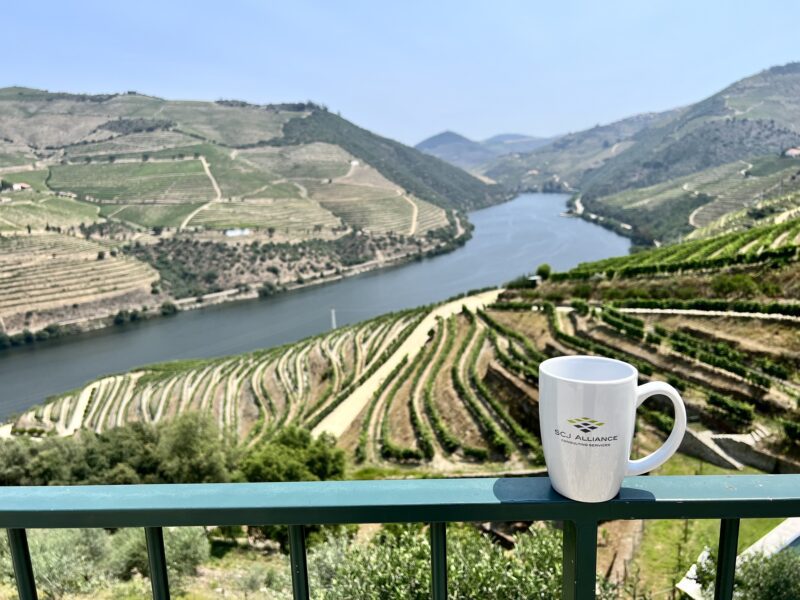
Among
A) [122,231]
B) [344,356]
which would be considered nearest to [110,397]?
[344,356]

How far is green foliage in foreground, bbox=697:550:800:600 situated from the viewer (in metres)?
1.22

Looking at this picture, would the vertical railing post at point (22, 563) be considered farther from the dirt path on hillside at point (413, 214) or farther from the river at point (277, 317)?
the dirt path on hillside at point (413, 214)

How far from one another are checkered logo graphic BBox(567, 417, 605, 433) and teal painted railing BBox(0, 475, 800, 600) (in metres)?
0.15

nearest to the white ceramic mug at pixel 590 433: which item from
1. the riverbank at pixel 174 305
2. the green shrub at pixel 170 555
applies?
the green shrub at pixel 170 555

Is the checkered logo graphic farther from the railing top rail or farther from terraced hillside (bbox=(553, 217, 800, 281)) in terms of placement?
terraced hillside (bbox=(553, 217, 800, 281))

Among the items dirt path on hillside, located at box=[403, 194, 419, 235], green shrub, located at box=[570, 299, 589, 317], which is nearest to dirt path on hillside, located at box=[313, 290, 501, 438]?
green shrub, located at box=[570, 299, 589, 317]

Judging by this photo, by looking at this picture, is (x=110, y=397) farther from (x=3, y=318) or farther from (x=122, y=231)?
(x=122, y=231)

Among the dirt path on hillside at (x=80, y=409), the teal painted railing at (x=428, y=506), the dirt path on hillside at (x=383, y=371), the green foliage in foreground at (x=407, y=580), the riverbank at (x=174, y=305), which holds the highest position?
the teal painted railing at (x=428, y=506)

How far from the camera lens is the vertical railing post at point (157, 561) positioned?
3.71ft

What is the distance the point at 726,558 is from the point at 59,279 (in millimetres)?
61199

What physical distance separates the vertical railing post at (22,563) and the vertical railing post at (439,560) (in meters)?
0.91

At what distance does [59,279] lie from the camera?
5172 cm

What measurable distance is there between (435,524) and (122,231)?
254 feet

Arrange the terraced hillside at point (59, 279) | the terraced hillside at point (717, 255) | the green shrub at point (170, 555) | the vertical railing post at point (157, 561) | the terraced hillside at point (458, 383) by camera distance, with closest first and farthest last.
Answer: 1. the vertical railing post at point (157, 561)
2. the green shrub at point (170, 555)
3. the terraced hillside at point (458, 383)
4. the terraced hillside at point (717, 255)
5. the terraced hillside at point (59, 279)
